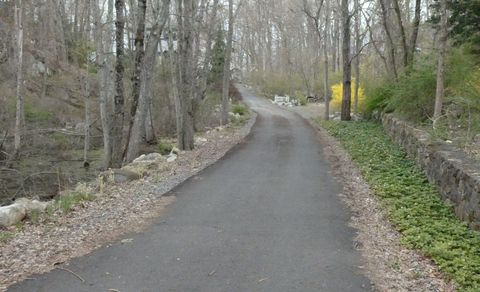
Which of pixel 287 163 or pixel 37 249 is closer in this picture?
pixel 37 249

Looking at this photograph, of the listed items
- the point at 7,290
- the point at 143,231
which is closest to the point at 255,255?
the point at 143,231

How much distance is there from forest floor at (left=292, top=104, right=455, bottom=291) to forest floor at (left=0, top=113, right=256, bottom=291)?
3.31 meters

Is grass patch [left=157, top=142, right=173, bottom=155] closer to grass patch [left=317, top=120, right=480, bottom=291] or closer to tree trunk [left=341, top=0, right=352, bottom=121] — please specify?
grass patch [left=317, top=120, right=480, bottom=291]

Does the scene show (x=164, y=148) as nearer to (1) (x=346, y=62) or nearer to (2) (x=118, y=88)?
(2) (x=118, y=88)

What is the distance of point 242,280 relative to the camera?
17.4ft

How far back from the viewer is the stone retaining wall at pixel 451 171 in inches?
277

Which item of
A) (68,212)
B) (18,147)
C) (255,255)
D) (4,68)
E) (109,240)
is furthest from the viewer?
(4,68)

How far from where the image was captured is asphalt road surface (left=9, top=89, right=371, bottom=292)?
5238 millimetres

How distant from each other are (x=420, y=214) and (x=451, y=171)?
1093mm

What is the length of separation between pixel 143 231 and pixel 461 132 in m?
8.20

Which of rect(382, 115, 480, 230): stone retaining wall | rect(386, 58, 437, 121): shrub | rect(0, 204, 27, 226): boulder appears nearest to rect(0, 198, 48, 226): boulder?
rect(0, 204, 27, 226): boulder

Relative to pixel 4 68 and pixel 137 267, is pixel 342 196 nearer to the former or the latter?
pixel 137 267

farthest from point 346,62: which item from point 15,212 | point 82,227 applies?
point 15,212

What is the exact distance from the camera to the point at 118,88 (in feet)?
42.7
